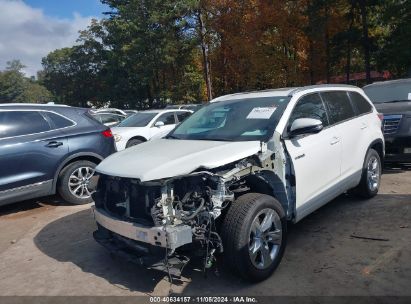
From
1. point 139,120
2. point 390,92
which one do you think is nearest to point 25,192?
point 139,120

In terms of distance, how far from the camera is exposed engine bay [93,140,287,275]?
3432 mm

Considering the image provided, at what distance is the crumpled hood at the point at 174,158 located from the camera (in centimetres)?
356

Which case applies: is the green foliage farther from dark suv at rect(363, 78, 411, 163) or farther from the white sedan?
dark suv at rect(363, 78, 411, 163)

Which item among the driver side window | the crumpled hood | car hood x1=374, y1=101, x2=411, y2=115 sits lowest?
car hood x1=374, y1=101, x2=411, y2=115

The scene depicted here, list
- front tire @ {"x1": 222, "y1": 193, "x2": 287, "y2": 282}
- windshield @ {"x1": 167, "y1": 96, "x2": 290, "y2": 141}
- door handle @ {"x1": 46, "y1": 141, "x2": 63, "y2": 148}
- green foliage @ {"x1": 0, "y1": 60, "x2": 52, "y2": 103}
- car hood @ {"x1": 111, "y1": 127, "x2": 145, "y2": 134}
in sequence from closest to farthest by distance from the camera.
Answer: front tire @ {"x1": 222, "y1": 193, "x2": 287, "y2": 282}
windshield @ {"x1": 167, "y1": 96, "x2": 290, "y2": 141}
door handle @ {"x1": 46, "y1": 141, "x2": 63, "y2": 148}
car hood @ {"x1": 111, "y1": 127, "x2": 145, "y2": 134}
green foliage @ {"x1": 0, "y1": 60, "x2": 52, "y2": 103}

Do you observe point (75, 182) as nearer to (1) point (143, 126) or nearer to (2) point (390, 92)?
(1) point (143, 126)

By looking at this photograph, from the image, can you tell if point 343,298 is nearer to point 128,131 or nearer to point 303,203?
point 303,203

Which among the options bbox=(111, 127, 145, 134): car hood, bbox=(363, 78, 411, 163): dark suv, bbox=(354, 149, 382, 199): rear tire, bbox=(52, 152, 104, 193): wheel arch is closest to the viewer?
bbox=(354, 149, 382, 199): rear tire

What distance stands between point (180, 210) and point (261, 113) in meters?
1.62

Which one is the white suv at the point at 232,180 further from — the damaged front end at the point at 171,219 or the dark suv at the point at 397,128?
the dark suv at the point at 397,128

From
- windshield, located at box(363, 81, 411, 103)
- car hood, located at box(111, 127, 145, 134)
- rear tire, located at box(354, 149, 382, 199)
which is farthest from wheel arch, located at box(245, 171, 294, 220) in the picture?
car hood, located at box(111, 127, 145, 134)

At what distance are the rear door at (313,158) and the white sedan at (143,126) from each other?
6.26m

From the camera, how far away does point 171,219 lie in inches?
135

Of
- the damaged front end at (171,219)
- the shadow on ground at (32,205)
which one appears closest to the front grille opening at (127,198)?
the damaged front end at (171,219)
